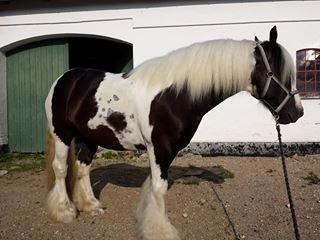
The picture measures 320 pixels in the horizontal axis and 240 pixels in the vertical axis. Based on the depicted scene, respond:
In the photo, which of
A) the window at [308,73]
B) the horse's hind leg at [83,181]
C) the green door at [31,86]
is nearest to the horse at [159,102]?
the horse's hind leg at [83,181]

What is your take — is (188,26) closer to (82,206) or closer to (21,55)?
(21,55)

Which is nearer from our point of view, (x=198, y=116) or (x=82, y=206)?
(x=198, y=116)

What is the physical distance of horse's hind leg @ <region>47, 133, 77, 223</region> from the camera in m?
4.48

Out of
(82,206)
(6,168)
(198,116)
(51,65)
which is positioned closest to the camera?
(198,116)

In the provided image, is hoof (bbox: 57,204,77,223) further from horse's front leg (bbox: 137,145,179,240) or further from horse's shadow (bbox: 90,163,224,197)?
horse's front leg (bbox: 137,145,179,240)

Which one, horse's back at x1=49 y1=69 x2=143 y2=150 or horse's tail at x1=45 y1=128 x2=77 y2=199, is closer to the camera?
horse's back at x1=49 y1=69 x2=143 y2=150

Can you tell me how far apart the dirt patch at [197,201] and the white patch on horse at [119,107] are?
3.30 ft

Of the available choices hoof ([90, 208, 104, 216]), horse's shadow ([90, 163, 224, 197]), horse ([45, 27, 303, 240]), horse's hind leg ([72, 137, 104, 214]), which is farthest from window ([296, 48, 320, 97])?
hoof ([90, 208, 104, 216])

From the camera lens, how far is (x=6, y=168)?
749 cm

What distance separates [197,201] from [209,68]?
2.14 metres

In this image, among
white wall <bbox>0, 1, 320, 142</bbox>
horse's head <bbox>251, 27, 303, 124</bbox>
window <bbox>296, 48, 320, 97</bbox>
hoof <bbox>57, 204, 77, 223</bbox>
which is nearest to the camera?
horse's head <bbox>251, 27, 303, 124</bbox>

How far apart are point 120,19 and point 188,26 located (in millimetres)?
1425

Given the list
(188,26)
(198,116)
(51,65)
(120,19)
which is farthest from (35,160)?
(198,116)

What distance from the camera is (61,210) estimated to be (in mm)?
4465
